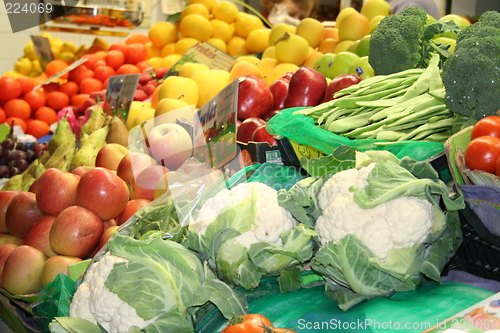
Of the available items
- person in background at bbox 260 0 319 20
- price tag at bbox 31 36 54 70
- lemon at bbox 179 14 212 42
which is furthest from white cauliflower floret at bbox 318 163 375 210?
price tag at bbox 31 36 54 70

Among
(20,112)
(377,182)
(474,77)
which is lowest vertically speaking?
(20,112)

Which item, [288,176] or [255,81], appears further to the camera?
[255,81]

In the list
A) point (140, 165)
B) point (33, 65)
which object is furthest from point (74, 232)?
point (33, 65)

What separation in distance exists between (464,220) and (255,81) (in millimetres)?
1217

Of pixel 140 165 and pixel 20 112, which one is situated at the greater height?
pixel 140 165

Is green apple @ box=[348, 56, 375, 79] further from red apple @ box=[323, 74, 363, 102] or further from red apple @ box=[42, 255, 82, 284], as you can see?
red apple @ box=[42, 255, 82, 284]

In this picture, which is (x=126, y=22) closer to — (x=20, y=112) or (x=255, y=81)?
(x=20, y=112)

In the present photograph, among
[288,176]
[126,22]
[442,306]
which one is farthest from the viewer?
[126,22]

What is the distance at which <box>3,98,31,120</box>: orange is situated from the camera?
13.0 ft

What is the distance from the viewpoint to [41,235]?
66.4 inches

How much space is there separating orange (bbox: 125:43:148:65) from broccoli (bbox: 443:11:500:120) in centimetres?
332

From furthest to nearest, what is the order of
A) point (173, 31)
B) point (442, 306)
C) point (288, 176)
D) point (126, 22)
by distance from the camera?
point (126, 22)
point (173, 31)
point (288, 176)
point (442, 306)

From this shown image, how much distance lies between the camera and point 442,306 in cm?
102

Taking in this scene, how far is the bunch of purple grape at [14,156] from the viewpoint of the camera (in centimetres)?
322
